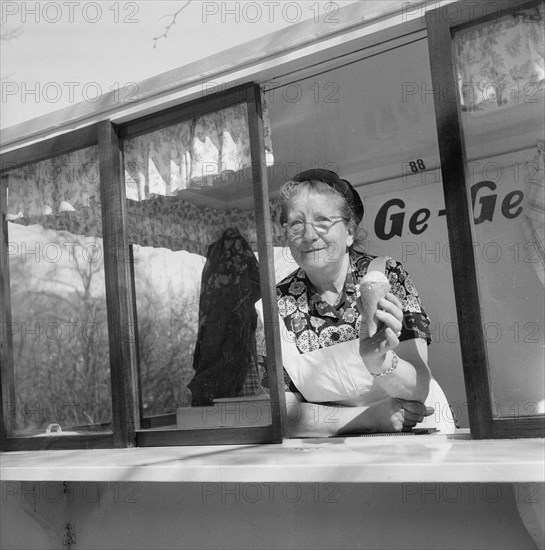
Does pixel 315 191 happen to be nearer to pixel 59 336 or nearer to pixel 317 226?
pixel 317 226

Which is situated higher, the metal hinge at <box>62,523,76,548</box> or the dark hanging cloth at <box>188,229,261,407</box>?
the dark hanging cloth at <box>188,229,261,407</box>

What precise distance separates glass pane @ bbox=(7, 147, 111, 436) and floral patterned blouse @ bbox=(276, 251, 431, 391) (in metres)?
1.02

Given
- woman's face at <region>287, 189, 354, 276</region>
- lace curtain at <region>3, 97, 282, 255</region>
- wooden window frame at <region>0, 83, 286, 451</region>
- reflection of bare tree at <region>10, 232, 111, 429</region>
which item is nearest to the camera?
wooden window frame at <region>0, 83, 286, 451</region>

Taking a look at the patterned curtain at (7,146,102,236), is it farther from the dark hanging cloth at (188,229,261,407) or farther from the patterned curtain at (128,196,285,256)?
the dark hanging cloth at (188,229,261,407)

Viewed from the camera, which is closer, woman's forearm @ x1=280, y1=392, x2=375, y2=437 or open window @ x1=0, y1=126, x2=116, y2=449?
woman's forearm @ x1=280, y1=392, x2=375, y2=437

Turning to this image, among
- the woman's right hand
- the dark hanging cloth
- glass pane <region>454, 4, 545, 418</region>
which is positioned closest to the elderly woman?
the woman's right hand

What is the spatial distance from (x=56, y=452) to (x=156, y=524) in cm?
81

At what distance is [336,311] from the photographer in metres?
3.74

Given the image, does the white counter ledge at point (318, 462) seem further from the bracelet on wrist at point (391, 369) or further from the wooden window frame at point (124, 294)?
the bracelet on wrist at point (391, 369)

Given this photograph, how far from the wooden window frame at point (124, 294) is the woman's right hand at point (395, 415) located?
45 cm

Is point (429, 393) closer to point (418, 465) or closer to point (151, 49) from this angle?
point (418, 465)

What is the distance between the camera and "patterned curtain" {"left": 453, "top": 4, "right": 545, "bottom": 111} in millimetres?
2812

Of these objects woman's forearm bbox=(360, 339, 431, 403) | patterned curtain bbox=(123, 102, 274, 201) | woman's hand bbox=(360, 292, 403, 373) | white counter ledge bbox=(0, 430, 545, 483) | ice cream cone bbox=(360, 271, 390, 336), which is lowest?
white counter ledge bbox=(0, 430, 545, 483)

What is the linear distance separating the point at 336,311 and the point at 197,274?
0.80 meters
